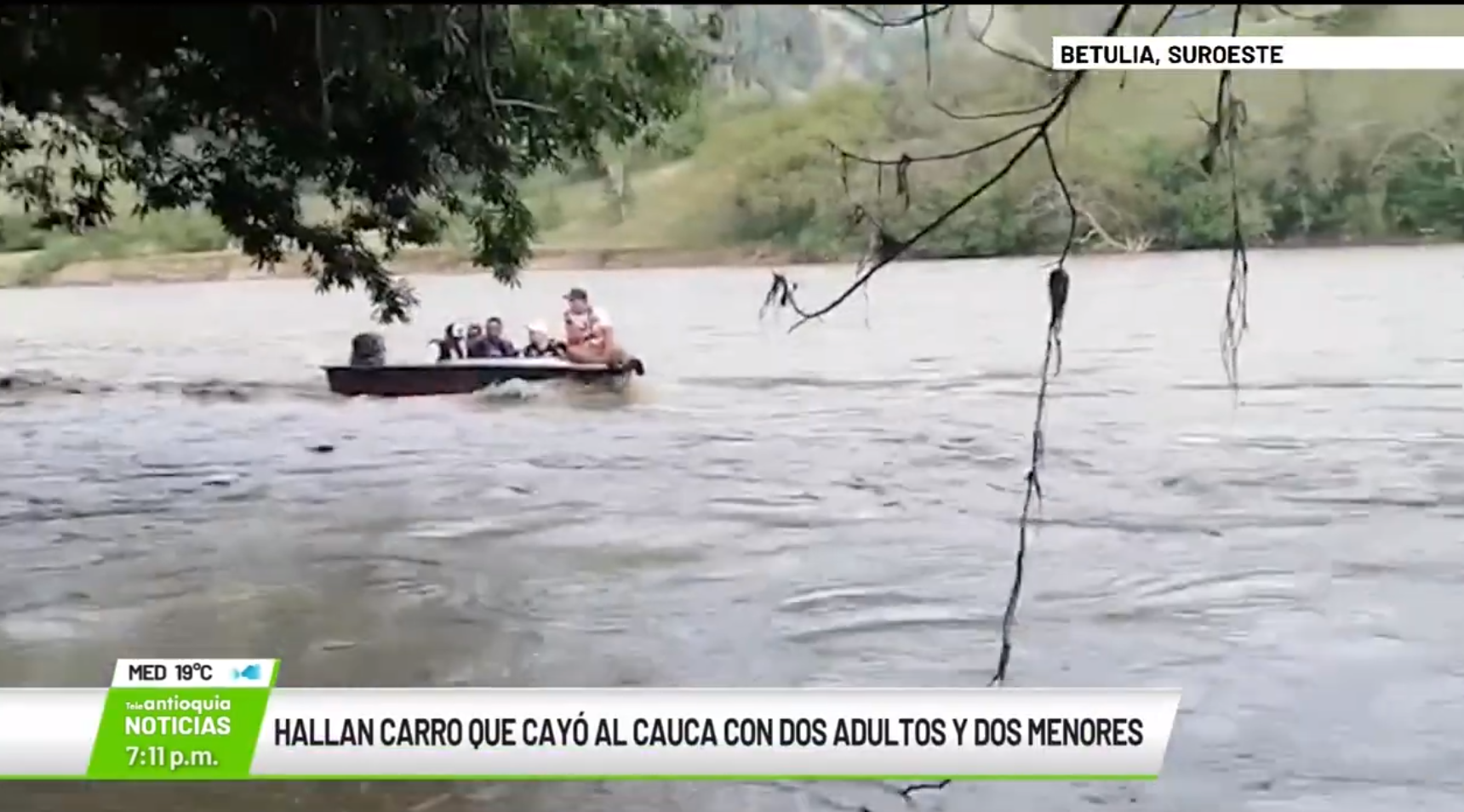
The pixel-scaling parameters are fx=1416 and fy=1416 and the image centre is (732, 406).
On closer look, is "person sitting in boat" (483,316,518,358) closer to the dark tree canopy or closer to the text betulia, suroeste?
the dark tree canopy

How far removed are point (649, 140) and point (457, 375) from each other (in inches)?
8.4

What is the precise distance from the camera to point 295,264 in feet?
3.30

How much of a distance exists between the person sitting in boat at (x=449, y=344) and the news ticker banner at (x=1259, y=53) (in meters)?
0.46

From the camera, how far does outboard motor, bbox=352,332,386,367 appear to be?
3.33 feet

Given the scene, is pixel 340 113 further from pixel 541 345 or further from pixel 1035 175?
pixel 1035 175

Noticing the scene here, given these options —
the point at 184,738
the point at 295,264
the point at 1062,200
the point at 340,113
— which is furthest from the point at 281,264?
the point at 1062,200

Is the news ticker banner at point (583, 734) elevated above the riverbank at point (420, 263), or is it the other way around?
the riverbank at point (420, 263)

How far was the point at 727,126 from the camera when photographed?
0.99 metres

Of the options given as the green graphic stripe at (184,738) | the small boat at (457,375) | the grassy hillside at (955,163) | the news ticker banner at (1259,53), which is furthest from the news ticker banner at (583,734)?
the news ticker banner at (1259,53)

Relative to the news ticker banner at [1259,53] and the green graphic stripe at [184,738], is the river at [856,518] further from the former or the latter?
the news ticker banner at [1259,53]

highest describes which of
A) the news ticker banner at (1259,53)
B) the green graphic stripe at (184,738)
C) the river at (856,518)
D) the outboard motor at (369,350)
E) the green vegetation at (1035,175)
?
the news ticker banner at (1259,53)

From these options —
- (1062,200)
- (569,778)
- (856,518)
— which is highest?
(1062,200)

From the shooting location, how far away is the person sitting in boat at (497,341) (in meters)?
1.00

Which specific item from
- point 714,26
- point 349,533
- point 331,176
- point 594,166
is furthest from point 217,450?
point 714,26
